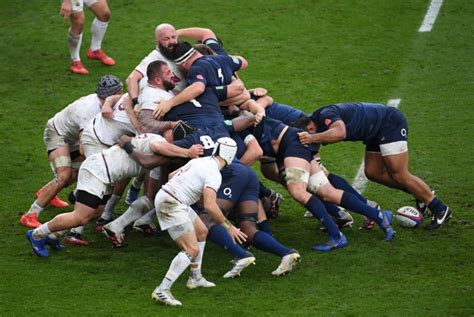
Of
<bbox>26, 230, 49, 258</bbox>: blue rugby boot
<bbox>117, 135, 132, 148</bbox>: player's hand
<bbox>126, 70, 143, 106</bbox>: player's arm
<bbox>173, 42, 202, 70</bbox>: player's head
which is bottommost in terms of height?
<bbox>26, 230, 49, 258</bbox>: blue rugby boot

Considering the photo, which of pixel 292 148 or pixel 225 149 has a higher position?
pixel 225 149

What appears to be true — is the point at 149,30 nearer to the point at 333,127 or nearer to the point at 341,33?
the point at 341,33

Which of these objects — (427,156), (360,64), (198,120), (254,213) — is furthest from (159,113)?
(360,64)

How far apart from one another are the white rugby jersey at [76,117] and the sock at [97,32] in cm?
480

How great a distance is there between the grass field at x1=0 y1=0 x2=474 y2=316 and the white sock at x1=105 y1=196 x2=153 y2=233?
26 centimetres

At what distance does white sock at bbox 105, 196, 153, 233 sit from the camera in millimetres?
11992

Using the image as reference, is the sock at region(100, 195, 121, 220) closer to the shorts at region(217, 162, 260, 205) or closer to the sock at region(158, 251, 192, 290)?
the shorts at region(217, 162, 260, 205)

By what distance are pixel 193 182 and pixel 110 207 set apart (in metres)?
2.15

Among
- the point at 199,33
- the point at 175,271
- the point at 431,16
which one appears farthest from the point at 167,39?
the point at 431,16

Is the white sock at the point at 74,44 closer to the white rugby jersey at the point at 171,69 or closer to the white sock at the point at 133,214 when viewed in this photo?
the white rugby jersey at the point at 171,69

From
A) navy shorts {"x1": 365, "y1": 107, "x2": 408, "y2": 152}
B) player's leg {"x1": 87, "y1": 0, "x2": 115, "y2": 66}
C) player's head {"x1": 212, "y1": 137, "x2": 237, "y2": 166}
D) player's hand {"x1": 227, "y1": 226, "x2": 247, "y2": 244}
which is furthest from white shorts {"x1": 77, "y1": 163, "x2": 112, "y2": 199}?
Answer: player's leg {"x1": 87, "y1": 0, "x2": 115, "y2": 66}

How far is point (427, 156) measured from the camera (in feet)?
48.1

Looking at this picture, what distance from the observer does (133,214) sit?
12070 mm

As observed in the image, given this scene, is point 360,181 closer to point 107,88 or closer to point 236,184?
point 236,184
